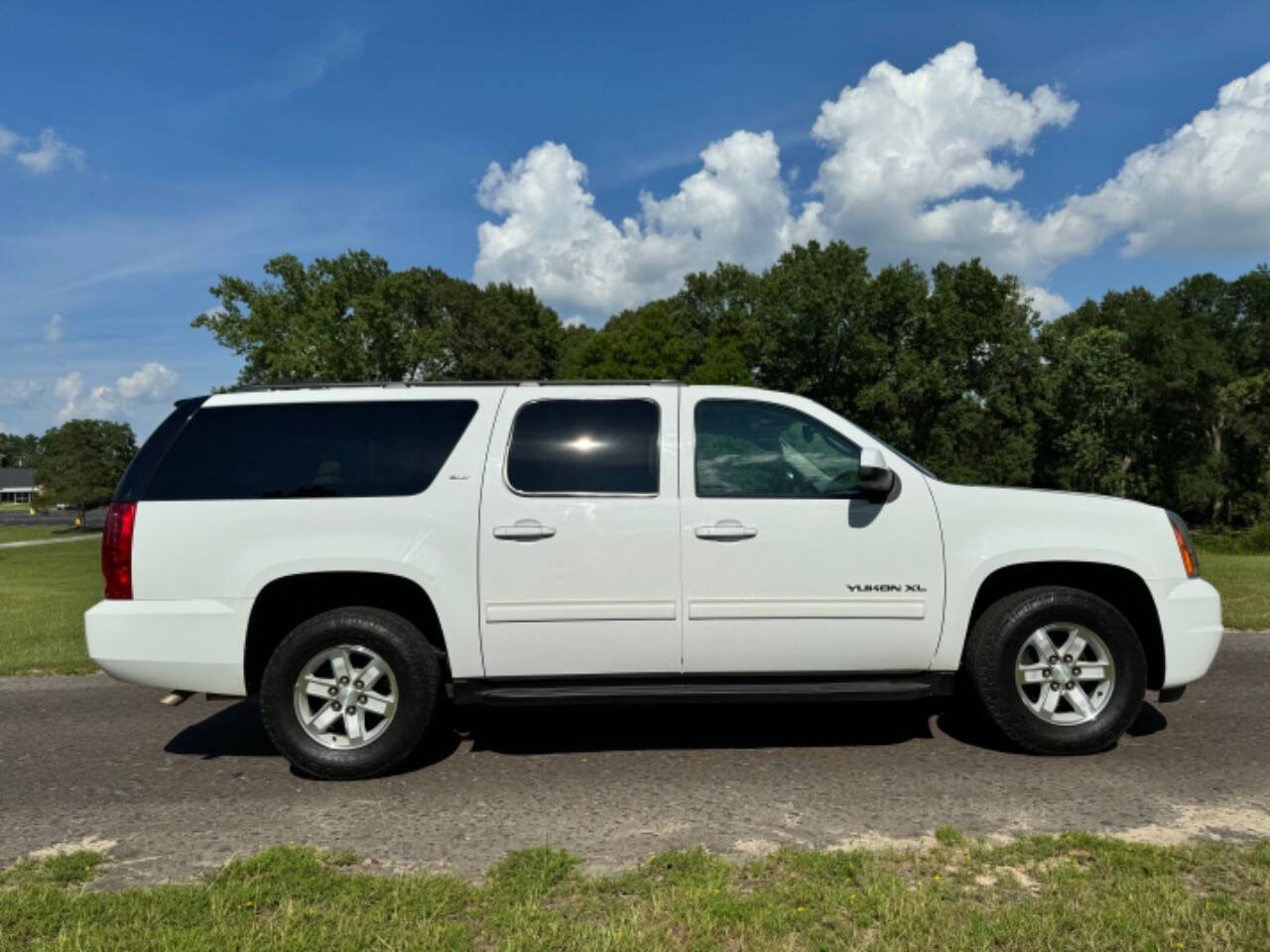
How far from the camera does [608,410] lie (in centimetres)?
482

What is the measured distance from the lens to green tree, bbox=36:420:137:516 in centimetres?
5522

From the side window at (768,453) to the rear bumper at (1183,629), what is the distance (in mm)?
1759

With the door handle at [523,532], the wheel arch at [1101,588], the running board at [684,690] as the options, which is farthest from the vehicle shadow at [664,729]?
the door handle at [523,532]

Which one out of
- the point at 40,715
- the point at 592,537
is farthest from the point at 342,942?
the point at 40,715

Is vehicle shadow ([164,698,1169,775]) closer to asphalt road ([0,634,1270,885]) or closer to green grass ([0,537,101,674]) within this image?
asphalt road ([0,634,1270,885])

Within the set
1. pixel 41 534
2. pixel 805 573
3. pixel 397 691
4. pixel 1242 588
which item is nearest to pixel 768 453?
pixel 805 573

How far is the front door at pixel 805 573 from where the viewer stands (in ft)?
14.9

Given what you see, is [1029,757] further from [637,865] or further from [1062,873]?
[637,865]

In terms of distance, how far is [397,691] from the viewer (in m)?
4.56

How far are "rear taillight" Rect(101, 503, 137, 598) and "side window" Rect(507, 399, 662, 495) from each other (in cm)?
193

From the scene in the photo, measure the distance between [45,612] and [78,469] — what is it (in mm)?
51799

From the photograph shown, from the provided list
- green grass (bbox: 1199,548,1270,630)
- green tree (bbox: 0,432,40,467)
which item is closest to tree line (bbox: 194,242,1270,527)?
green grass (bbox: 1199,548,1270,630)

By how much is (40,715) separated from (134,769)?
184 cm

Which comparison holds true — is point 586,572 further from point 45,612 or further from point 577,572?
point 45,612
